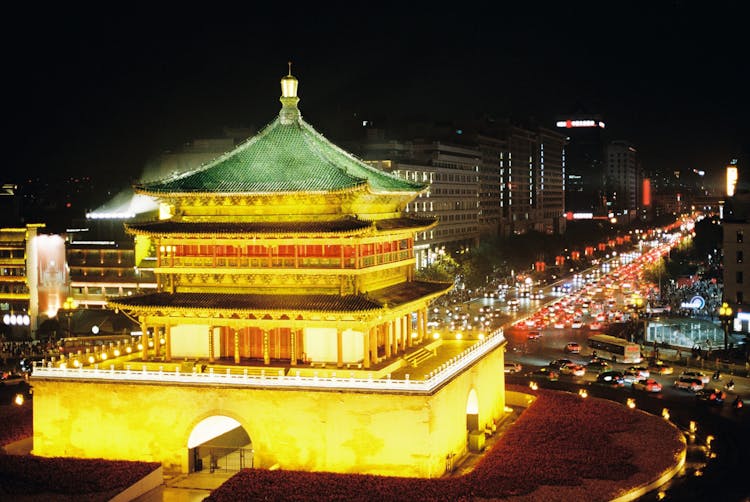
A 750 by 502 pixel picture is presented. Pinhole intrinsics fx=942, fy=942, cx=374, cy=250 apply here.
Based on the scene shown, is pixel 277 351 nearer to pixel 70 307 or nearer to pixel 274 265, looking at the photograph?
pixel 274 265

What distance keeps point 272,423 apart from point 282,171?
47.9 feet

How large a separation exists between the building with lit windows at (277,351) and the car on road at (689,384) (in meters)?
21.0

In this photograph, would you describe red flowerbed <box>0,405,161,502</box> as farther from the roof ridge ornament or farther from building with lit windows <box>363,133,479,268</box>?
building with lit windows <box>363,133,479,268</box>

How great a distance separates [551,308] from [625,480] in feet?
249

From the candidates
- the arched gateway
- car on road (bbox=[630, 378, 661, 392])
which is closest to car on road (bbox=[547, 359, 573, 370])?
car on road (bbox=[630, 378, 661, 392])

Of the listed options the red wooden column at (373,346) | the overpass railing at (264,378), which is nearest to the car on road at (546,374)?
the overpass railing at (264,378)

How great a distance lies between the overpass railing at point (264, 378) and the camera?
46.2 metres

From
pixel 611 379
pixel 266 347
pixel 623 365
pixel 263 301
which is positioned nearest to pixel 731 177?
pixel 623 365

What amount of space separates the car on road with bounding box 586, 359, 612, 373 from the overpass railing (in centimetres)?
2868

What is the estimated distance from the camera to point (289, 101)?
57469 mm

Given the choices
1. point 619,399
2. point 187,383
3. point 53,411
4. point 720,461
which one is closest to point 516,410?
point 619,399

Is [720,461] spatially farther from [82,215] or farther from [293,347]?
[82,215]

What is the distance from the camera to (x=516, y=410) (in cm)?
6272

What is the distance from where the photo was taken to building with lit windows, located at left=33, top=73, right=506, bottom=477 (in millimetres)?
46531
